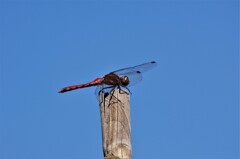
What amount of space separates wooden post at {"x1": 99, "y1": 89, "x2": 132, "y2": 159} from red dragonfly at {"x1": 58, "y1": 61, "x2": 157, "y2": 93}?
58 cm

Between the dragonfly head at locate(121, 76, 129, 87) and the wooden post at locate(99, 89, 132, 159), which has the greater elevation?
the dragonfly head at locate(121, 76, 129, 87)

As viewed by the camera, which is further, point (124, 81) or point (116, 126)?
point (124, 81)

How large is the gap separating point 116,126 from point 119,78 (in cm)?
127

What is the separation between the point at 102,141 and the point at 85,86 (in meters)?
2.17

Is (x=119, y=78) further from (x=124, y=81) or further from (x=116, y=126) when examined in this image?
(x=116, y=126)

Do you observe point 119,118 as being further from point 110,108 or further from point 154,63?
point 154,63

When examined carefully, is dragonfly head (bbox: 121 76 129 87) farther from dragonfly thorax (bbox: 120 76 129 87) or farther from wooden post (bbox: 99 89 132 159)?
wooden post (bbox: 99 89 132 159)

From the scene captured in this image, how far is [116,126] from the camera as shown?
4.59m

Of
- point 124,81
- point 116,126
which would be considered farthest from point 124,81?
point 116,126

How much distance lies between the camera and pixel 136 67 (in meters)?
7.27

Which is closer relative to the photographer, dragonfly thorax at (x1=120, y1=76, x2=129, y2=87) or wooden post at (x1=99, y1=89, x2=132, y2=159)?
wooden post at (x1=99, y1=89, x2=132, y2=159)

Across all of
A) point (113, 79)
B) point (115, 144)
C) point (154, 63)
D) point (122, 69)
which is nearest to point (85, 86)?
point (122, 69)

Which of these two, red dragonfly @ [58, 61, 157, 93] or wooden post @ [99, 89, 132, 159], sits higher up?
red dragonfly @ [58, 61, 157, 93]

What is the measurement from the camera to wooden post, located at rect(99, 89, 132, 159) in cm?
447
